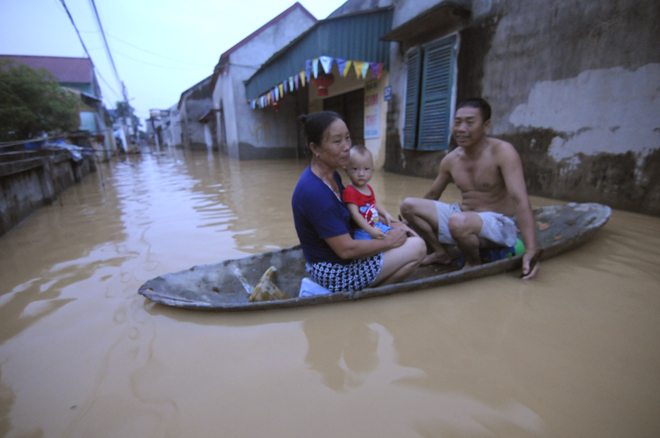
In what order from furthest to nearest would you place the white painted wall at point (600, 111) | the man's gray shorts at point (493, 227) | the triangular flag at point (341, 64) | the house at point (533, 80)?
the triangular flag at point (341, 64), the house at point (533, 80), the white painted wall at point (600, 111), the man's gray shorts at point (493, 227)

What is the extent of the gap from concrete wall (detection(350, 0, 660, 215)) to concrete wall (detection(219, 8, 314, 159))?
34.0 ft

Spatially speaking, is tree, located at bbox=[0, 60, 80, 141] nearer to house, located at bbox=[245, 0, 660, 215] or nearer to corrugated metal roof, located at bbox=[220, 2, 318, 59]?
corrugated metal roof, located at bbox=[220, 2, 318, 59]

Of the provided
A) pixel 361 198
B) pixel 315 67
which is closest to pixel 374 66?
pixel 315 67

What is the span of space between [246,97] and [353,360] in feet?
49.1

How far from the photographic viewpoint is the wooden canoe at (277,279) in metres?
1.98

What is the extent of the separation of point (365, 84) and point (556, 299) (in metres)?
8.45

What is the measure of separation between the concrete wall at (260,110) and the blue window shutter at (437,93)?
372 inches

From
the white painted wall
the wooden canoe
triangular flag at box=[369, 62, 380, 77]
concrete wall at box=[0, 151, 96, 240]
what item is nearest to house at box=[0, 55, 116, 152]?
concrete wall at box=[0, 151, 96, 240]

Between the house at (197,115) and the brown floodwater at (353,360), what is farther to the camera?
the house at (197,115)

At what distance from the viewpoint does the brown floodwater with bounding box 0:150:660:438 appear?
1.31 m

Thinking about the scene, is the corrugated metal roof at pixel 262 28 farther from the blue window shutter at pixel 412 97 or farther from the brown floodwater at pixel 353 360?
the brown floodwater at pixel 353 360

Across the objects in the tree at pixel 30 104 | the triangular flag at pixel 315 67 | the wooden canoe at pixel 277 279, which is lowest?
the wooden canoe at pixel 277 279

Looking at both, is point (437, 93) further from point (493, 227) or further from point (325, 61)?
point (493, 227)

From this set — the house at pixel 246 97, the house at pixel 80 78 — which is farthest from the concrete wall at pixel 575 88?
the house at pixel 80 78
